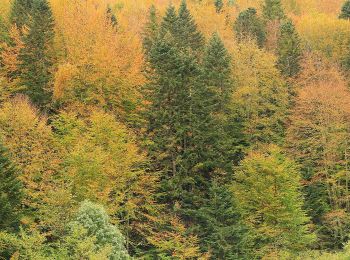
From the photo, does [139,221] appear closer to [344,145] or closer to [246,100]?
[246,100]

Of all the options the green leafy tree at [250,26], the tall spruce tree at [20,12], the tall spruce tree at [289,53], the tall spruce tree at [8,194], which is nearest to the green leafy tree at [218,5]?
the green leafy tree at [250,26]

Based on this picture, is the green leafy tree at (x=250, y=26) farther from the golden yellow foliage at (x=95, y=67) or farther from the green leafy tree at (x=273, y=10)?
the golden yellow foliage at (x=95, y=67)

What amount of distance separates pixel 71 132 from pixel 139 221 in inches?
363

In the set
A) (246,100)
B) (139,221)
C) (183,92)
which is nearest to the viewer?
(139,221)

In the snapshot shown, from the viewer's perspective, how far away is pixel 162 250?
115ft

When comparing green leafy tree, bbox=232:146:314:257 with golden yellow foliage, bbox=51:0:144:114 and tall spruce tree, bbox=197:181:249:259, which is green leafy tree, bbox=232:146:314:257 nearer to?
tall spruce tree, bbox=197:181:249:259

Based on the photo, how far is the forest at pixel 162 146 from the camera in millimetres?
33000

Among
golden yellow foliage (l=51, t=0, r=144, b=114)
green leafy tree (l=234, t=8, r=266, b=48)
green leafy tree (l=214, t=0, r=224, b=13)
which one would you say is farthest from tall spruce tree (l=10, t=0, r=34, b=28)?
green leafy tree (l=214, t=0, r=224, b=13)

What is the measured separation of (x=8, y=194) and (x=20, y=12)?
3417 centimetres

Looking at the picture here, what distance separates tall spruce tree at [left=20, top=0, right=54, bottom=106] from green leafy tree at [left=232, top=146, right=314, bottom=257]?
21.4 metres

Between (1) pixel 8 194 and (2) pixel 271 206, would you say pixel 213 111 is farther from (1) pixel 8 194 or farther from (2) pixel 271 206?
(1) pixel 8 194

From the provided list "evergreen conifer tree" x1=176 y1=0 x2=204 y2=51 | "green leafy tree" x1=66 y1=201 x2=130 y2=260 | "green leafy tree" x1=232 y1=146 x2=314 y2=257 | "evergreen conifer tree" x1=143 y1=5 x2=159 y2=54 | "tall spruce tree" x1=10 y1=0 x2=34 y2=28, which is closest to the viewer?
"green leafy tree" x1=66 y1=201 x2=130 y2=260

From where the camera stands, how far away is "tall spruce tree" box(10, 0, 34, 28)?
55963mm

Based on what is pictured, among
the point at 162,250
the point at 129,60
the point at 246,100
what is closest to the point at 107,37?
the point at 129,60
